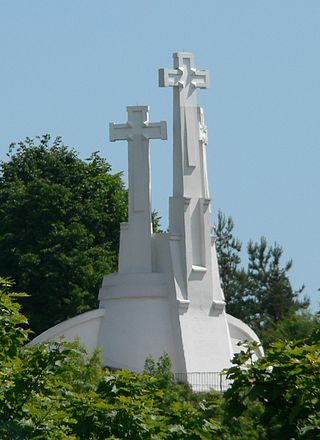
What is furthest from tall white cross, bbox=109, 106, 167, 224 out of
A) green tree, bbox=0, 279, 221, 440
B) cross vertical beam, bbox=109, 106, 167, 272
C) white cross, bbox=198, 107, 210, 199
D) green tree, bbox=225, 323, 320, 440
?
green tree, bbox=225, 323, 320, 440

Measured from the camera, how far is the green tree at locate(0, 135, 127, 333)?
5912 cm

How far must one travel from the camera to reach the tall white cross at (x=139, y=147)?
1848 inches

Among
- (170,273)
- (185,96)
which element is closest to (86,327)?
(170,273)

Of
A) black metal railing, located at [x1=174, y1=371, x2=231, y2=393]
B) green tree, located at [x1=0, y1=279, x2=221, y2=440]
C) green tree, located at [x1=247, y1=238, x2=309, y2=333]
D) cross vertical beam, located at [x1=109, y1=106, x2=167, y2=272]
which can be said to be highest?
green tree, located at [x1=247, y1=238, x2=309, y2=333]

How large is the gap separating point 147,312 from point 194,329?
1197mm

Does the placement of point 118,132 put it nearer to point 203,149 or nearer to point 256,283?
point 203,149

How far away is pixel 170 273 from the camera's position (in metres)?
46.5

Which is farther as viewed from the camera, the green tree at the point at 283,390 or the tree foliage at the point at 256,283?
the tree foliage at the point at 256,283

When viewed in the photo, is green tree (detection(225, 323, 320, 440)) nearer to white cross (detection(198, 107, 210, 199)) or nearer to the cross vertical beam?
the cross vertical beam

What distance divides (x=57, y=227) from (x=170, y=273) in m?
14.6

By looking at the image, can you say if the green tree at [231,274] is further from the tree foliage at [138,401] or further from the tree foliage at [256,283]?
the tree foliage at [138,401]

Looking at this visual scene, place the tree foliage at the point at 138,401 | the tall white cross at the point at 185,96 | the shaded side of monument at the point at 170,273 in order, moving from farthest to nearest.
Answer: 1. the tall white cross at the point at 185,96
2. the shaded side of monument at the point at 170,273
3. the tree foliage at the point at 138,401

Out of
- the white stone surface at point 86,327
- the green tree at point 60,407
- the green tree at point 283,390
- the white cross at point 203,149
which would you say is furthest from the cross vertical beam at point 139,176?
the green tree at point 283,390

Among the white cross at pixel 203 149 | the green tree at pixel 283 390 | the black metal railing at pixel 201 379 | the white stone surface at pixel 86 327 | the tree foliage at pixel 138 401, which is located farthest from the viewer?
the white cross at pixel 203 149
